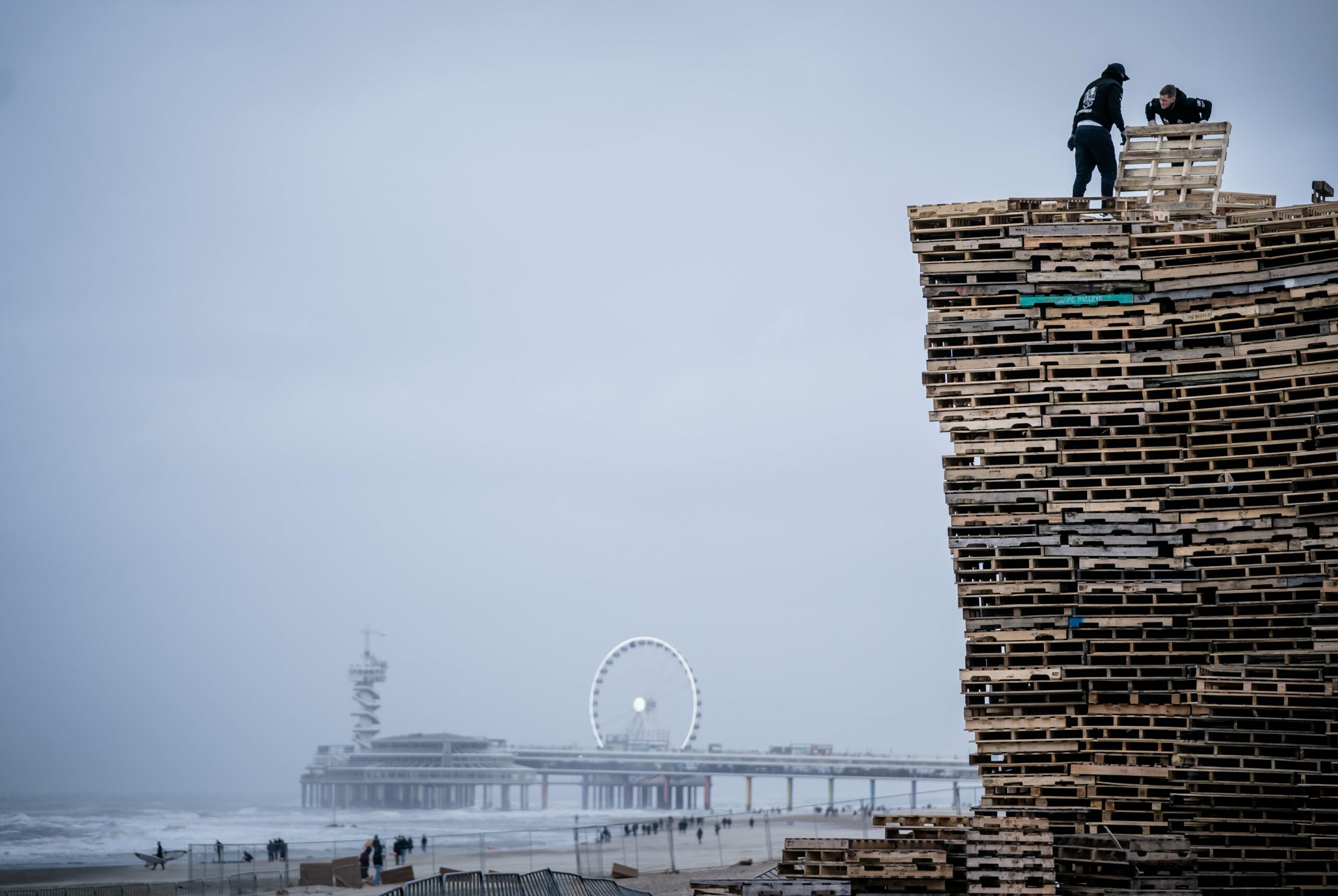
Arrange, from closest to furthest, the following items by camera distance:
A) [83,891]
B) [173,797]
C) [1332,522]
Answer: [1332,522], [83,891], [173,797]

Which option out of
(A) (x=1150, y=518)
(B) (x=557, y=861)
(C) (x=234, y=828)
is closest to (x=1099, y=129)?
(A) (x=1150, y=518)

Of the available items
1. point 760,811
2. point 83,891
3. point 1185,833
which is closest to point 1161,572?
point 1185,833

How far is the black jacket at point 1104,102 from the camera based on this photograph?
59.6 ft

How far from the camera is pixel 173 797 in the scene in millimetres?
193000

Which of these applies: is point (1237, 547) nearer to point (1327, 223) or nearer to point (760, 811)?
point (1327, 223)

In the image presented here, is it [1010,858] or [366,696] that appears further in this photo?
[366,696]

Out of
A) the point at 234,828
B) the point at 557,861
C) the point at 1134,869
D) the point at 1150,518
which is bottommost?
the point at 234,828

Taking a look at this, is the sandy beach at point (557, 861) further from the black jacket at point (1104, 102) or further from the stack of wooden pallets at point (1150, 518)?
the black jacket at point (1104, 102)

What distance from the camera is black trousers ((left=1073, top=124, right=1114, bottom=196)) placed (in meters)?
18.1

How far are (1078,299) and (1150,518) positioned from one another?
9.91 feet

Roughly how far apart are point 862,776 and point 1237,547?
12294cm

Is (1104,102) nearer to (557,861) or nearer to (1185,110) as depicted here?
(1185,110)

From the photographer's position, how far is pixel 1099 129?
18188 mm

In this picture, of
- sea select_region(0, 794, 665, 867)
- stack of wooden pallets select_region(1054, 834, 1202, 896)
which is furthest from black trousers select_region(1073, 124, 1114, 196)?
sea select_region(0, 794, 665, 867)
